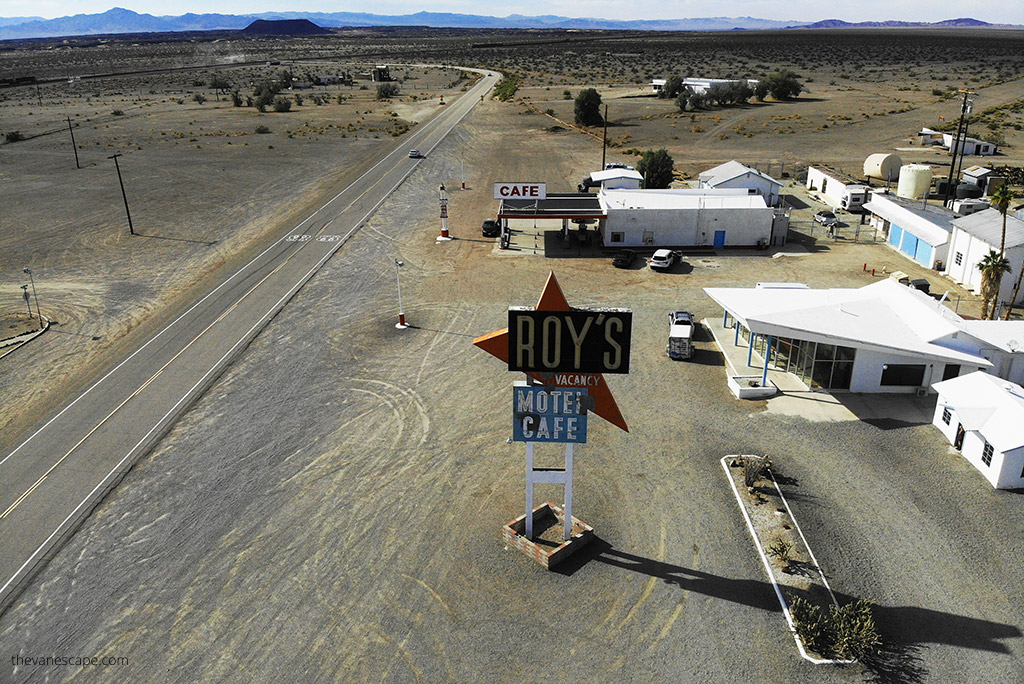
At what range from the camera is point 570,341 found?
2148 cm

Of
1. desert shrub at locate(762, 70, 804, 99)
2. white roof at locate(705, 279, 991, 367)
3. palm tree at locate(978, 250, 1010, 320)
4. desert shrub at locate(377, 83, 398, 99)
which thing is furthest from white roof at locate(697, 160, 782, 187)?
desert shrub at locate(377, 83, 398, 99)

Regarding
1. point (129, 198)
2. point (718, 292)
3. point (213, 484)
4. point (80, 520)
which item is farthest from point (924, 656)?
point (129, 198)

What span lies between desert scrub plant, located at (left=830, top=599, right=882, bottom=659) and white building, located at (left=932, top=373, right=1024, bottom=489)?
35.5ft

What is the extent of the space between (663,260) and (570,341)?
32.5 meters

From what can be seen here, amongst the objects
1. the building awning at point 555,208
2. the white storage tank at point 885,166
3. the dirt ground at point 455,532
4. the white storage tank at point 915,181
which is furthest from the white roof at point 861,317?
the white storage tank at point 885,166

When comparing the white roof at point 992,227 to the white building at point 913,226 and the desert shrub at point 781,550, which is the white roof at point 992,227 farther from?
the desert shrub at point 781,550

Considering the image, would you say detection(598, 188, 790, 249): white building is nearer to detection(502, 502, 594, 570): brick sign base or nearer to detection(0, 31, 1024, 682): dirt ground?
detection(0, 31, 1024, 682): dirt ground

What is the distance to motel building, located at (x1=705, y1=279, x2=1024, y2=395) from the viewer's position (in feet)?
108

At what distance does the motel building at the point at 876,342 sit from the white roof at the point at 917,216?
1824 centimetres

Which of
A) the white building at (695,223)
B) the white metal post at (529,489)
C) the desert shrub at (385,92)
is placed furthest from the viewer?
the desert shrub at (385,92)

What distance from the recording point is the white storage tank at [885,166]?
7625 cm

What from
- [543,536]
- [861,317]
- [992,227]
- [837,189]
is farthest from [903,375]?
[837,189]

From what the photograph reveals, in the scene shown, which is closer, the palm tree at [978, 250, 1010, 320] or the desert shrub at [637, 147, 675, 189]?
the palm tree at [978, 250, 1010, 320]

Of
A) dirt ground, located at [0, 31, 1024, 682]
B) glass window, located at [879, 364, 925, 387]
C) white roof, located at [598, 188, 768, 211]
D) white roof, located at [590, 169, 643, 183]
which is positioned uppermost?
white roof, located at [590, 169, 643, 183]
